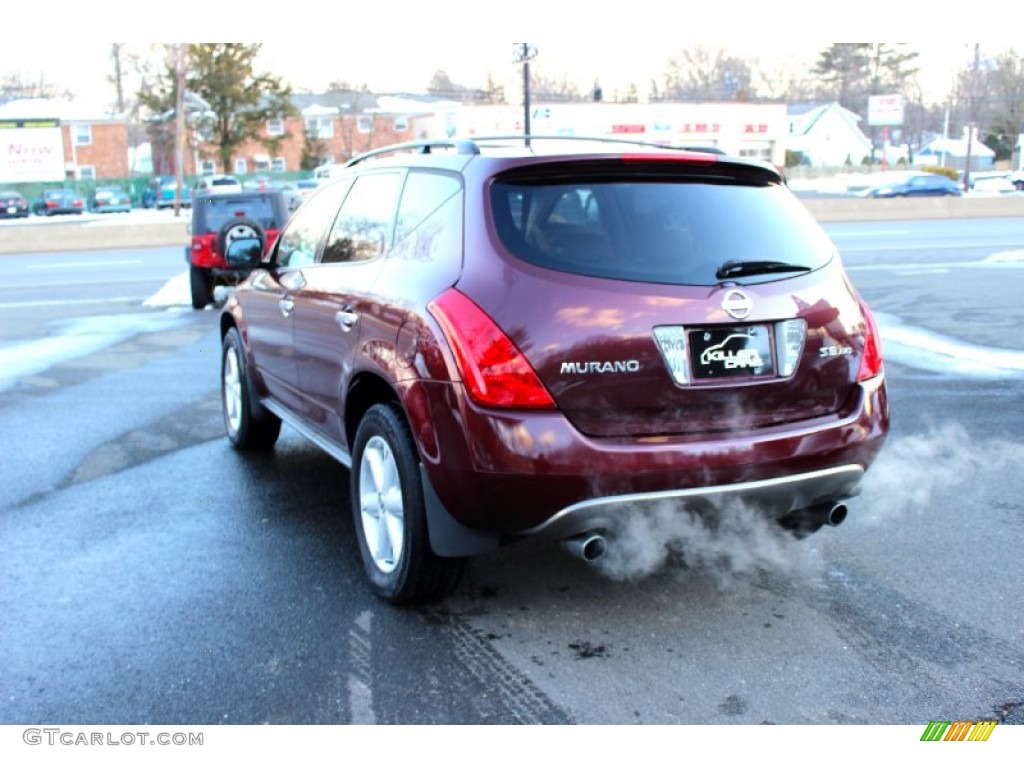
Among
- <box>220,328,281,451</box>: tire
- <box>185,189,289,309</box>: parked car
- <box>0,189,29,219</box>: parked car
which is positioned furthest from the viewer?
<box>0,189,29,219</box>: parked car

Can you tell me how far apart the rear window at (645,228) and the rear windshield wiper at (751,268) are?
2 cm

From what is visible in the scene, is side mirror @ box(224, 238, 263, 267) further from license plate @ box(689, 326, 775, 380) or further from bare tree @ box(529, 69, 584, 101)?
bare tree @ box(529, 69, 584, 101)

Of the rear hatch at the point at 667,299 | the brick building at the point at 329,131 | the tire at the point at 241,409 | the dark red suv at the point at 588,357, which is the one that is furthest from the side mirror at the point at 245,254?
the brick building at the point at 329,131

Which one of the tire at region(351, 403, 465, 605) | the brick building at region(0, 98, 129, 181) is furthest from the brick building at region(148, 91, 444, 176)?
the tire at region(351, 403, 465, 605)

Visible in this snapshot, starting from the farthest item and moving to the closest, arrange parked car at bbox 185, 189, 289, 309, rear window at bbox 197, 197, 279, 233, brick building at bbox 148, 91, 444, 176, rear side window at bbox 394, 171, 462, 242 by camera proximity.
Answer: brick building at bbox 148, 91, 444, 176 < rear window at bbox 197, 197, 279, 233 < parked car at bbox 185, 189, 289, 309 < rear side window at bbox 394, 171, 462, 242

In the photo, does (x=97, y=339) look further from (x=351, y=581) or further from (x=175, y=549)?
(x=351, y=581)

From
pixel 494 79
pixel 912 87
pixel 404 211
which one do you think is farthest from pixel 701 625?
pixel 912 87

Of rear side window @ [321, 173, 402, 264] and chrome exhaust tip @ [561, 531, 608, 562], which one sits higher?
rear side window @ [321, 173, 402, 264]

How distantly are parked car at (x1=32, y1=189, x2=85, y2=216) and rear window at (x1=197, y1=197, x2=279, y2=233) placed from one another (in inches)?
1584

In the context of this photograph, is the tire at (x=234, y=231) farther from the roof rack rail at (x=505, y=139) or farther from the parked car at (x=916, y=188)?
the parked car at (x=916, y=188)

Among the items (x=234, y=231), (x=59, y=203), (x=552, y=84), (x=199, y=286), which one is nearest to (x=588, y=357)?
(x=234, y=231)

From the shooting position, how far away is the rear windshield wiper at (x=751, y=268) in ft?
11.9

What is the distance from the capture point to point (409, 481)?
3.69 metres

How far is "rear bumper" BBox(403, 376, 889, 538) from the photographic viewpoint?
3365 mm
